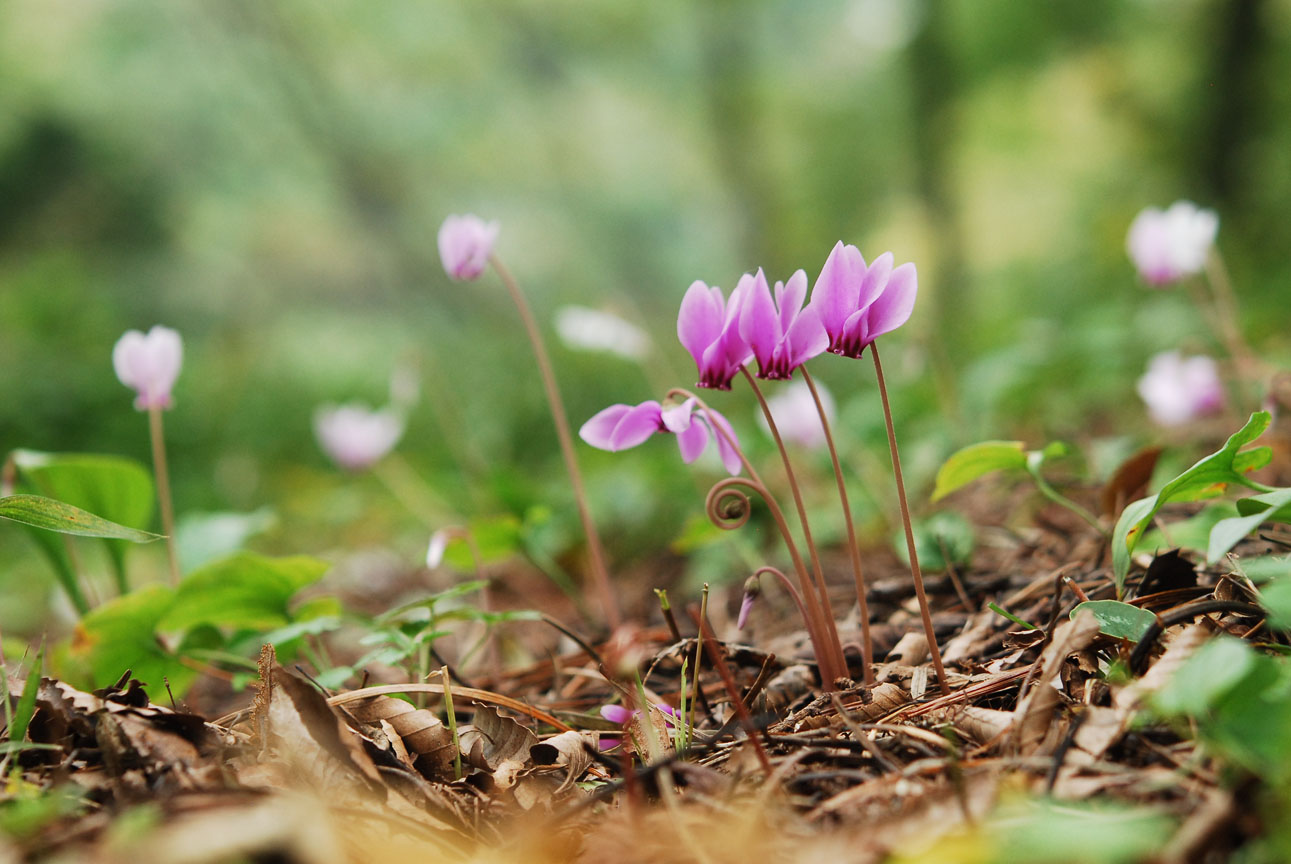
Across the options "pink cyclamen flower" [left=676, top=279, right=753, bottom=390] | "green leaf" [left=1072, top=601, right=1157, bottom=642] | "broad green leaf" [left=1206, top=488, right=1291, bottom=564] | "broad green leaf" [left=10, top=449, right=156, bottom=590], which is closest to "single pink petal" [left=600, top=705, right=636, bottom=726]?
"pink cyclamen flower" [left=676, top=279, right=753, bottom=390]

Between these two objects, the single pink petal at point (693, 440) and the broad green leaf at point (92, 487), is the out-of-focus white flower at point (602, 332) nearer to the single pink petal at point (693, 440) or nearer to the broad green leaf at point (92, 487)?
the broad green leaf at point (92, 487)

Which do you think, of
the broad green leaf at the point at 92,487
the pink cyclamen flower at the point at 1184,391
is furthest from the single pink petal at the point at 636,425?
the pink cyclamen flower at the point at 1184,391

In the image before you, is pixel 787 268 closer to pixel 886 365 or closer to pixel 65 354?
pixel 886 365

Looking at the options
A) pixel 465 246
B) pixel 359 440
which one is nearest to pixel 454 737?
pixel 465 246

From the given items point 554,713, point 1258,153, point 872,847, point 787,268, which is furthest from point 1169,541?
point 787,268

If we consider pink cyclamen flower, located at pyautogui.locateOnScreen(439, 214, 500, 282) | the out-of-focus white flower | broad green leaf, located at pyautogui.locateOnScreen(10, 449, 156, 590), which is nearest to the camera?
pink cyclamen flower, located at pyautogui.locateOnScreen(439, 214, 500, 282)

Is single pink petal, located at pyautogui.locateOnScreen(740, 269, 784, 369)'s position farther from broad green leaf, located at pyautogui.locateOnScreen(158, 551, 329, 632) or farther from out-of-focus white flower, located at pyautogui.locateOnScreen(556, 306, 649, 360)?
out-of-focus white flower, located at pyautogui.locateOnScreen(556, 306, 649, 360)
